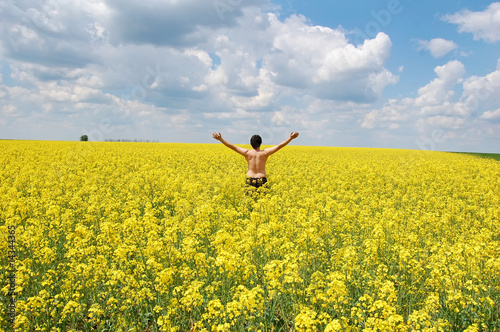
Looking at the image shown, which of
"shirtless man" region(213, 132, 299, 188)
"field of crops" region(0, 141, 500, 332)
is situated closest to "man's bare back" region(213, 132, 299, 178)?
"shirtless man" region(213, 132, 299, 188)

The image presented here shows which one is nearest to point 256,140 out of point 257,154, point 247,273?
point 257,154

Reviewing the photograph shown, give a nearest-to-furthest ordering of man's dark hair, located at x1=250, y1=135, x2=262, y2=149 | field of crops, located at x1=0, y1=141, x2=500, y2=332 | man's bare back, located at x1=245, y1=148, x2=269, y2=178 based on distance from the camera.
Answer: field of crops, located at x1=0, y1=141, x2=500, y2=332 < man's dark hair, located at x1=250, y1=135, x2=262, y2=149 < man's bare back, located at x1=245, y1=148, x2=269, y2=178

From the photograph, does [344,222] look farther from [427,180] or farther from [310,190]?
[427,180]

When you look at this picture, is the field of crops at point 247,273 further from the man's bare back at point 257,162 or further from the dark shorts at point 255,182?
the man's bare back at point 257,162

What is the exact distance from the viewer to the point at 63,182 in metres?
11.6

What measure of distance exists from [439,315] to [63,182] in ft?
40.3

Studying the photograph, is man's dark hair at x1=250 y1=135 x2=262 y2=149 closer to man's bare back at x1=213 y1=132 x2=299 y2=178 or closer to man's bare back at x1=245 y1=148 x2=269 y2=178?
man's bare back at x1=213 y1=132 x2=299 y2=178

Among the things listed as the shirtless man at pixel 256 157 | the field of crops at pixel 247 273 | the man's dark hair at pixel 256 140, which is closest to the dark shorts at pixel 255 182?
the shirtless man at pixel 256 157

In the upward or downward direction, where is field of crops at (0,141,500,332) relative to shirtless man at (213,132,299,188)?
downward

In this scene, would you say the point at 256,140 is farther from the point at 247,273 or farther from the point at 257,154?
the point at 247,273

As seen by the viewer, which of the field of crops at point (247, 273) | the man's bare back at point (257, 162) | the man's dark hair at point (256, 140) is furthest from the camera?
the man's bare back at point (257, 162)

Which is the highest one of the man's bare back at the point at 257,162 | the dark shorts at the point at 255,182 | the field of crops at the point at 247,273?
the man's bare back at the point at 257,162

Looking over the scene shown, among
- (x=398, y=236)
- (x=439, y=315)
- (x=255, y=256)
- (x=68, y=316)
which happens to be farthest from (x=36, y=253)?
(x=398, y=236)

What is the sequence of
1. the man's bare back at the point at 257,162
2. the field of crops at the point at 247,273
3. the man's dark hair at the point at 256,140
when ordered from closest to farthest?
the field of crops at the point at 247,273 < the man's dark hair at the point at 256,140 < the man's bare back at the point at 257,162
